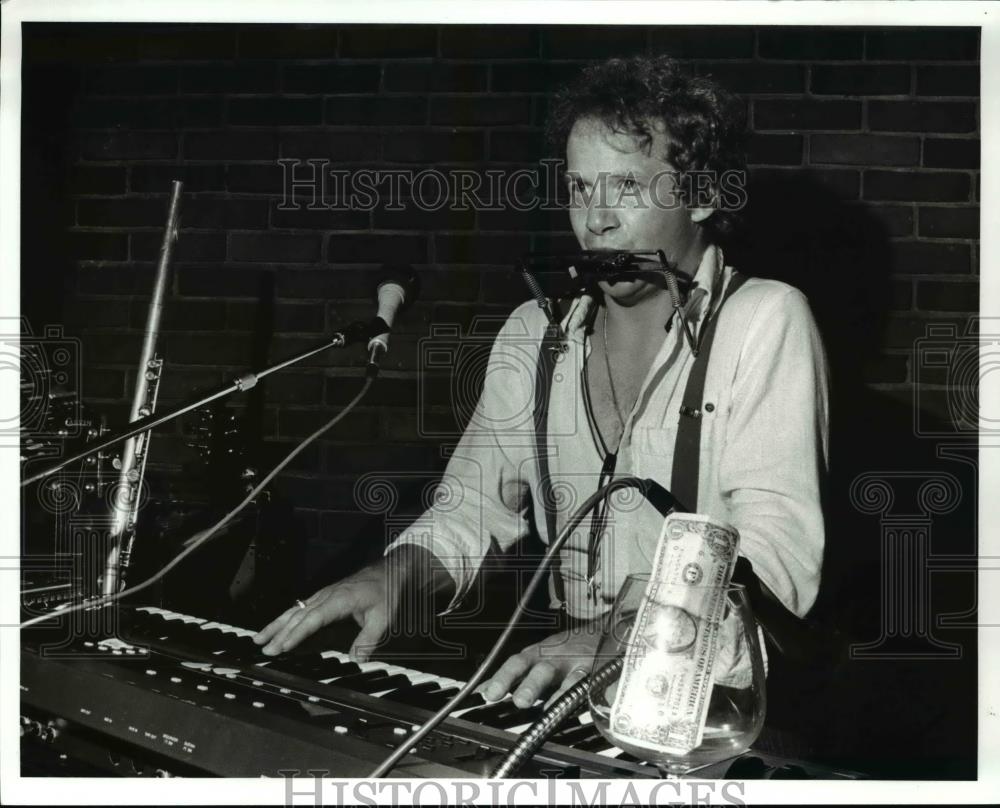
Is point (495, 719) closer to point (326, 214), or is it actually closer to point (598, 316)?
point (598, 316)

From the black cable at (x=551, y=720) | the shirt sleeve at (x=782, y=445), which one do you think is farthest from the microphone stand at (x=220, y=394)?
the black cable at (x=551, y=720)

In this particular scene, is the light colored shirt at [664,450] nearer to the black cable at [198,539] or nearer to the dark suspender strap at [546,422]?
the dark suspender strap at [546,422]

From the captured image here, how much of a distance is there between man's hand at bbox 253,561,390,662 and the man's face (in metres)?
0.62

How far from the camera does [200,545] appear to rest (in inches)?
62.9

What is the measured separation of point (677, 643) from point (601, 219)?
29.5 inches

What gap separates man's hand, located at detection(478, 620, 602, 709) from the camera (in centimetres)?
123

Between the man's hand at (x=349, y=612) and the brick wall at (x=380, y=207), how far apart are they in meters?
0.09

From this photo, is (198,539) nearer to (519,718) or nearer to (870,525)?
(519,718)

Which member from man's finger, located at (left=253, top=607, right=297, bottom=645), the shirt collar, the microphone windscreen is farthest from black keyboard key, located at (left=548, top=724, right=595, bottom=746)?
the microphone windscreen

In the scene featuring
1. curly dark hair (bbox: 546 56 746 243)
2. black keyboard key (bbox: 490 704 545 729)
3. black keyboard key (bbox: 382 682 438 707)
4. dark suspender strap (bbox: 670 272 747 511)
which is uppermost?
curly dark hair (bbox: 546 56 746 243)

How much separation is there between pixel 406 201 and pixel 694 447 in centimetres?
62

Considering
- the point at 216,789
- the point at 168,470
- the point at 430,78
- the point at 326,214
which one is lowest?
the point at 216,789

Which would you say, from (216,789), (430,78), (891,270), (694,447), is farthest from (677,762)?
(430,78)

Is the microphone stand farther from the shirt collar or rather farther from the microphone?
the shirt collar
